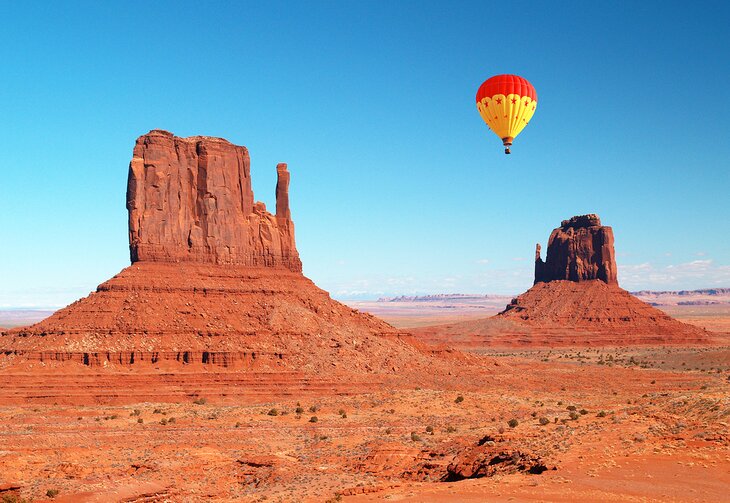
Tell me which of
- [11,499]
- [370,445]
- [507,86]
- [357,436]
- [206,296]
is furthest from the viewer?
[206,296]

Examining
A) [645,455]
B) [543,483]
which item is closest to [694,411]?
[645,455]

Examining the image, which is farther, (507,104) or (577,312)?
(577,312)

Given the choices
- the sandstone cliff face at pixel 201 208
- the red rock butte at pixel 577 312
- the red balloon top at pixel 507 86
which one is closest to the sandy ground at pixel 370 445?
the sandstone cliff face at pixel 201 208

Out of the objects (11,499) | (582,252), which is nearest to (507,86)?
(11,499)

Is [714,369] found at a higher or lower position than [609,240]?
lower

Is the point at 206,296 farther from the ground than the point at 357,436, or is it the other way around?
the point at 206,296

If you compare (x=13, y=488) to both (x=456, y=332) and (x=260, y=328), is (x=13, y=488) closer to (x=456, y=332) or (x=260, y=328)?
(x=260, y=328)

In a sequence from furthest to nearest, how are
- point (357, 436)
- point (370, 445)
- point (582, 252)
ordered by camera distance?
point (582, 252)
point (357, 436)
point (370, 445)

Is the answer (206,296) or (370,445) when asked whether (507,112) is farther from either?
(206,296)
